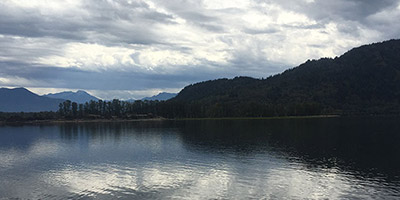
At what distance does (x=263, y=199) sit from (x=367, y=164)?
4498 centimetres

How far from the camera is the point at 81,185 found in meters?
68.9

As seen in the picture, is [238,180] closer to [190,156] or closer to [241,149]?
[190,156]

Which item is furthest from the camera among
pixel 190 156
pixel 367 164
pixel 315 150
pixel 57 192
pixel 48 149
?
pixel 48 149

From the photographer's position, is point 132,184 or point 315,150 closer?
point 132,184

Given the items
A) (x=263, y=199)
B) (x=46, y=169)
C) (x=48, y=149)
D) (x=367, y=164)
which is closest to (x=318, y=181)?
(x=263, y=199)

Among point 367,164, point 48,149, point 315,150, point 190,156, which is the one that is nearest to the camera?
point 367,164

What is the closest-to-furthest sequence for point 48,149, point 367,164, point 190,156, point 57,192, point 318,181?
1. point 57,192
2. point 318,181
3. point 367,164
4. point 190,156
5. point 48,149

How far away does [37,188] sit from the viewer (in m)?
67.2

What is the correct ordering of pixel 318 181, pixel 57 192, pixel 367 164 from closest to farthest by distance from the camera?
pixel 57 192 < pixel 318 181 < pixel 367 164

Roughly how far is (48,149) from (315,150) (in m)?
103

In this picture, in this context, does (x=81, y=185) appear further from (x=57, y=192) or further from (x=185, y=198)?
(x=185, y=198)

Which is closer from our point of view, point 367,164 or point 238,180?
point 238,180

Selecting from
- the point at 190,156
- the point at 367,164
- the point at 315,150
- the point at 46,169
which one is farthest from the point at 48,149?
the point at 367,164

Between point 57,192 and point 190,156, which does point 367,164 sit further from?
point 57,192
